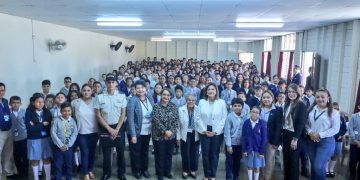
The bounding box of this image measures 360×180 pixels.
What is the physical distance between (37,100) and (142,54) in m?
19.6

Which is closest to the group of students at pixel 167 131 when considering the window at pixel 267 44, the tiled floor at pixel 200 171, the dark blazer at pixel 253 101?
the tiled floor at pixel 200 171

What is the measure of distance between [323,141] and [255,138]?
874 mm

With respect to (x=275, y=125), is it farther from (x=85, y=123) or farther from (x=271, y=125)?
(x=85, y=123)

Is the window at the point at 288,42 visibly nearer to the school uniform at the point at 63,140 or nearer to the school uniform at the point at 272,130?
the school uniform at the point at 272,130

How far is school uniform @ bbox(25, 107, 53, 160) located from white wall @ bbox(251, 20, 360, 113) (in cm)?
646

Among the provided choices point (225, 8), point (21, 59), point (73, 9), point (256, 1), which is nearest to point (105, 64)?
point (21, 59)

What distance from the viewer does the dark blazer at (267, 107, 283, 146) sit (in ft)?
14.3

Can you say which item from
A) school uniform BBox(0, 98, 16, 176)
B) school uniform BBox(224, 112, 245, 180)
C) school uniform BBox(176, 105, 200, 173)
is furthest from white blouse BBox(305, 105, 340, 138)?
school uniform BBox(0, 98, 16, 176)

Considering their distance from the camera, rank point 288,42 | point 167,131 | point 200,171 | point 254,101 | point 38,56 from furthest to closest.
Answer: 1. point 288,42
2. point 38,56
3. point 254,101
4. point 200,171
5. point 167,131

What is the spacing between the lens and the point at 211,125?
454cm

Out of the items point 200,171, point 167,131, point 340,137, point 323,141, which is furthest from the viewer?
point 200,171

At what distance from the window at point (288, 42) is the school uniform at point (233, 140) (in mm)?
8903

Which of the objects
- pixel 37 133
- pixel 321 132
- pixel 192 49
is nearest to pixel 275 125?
pixel 321 132

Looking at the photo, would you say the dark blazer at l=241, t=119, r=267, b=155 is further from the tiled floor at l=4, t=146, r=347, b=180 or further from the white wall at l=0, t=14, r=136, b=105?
the white wall at l=0, t=14, r=136, b=105
